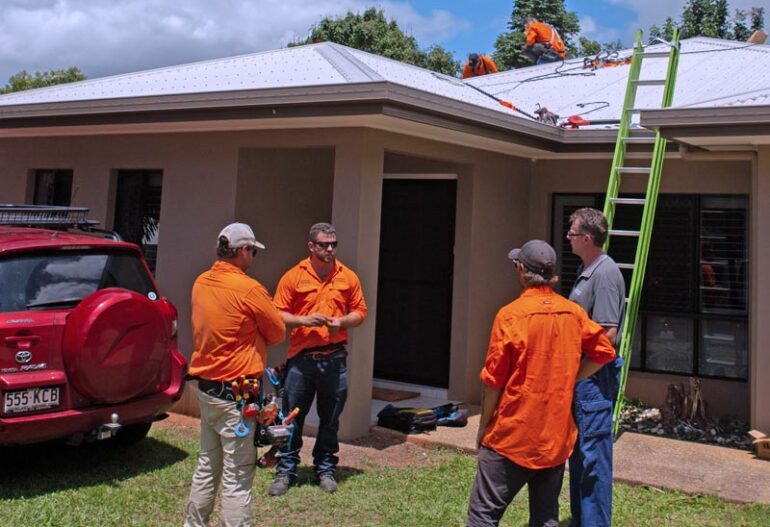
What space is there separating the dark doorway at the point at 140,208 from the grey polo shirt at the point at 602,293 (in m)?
5.37

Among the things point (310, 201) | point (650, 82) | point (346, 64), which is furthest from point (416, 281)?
point (650, 82)

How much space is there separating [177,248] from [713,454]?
548 cm

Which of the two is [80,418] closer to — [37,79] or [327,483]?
[327,483]

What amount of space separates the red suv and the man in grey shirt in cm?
296

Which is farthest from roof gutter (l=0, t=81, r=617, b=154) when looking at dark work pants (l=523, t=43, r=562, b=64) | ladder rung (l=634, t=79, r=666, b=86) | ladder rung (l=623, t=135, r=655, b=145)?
dark work pants (l=523, t=43, r=562, b=64)

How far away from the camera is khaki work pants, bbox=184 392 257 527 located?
408cm

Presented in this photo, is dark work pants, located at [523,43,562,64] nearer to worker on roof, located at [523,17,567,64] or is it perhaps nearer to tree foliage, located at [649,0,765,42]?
worker on roof, located at [523,17,567,64]

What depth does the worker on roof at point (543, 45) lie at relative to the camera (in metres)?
13.9

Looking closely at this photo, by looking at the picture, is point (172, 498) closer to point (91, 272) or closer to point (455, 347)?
point (91, 272)

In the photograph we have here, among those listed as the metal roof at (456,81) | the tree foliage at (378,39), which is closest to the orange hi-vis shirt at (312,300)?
the metal roof at (456,81)

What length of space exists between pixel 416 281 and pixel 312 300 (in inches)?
145

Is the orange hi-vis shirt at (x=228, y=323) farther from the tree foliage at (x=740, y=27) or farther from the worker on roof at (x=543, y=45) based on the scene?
the tree foliage at (x=740, y=27)

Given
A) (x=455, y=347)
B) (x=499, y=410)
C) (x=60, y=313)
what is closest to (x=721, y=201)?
(x=455, y=347)

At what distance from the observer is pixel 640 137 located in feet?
25.0
